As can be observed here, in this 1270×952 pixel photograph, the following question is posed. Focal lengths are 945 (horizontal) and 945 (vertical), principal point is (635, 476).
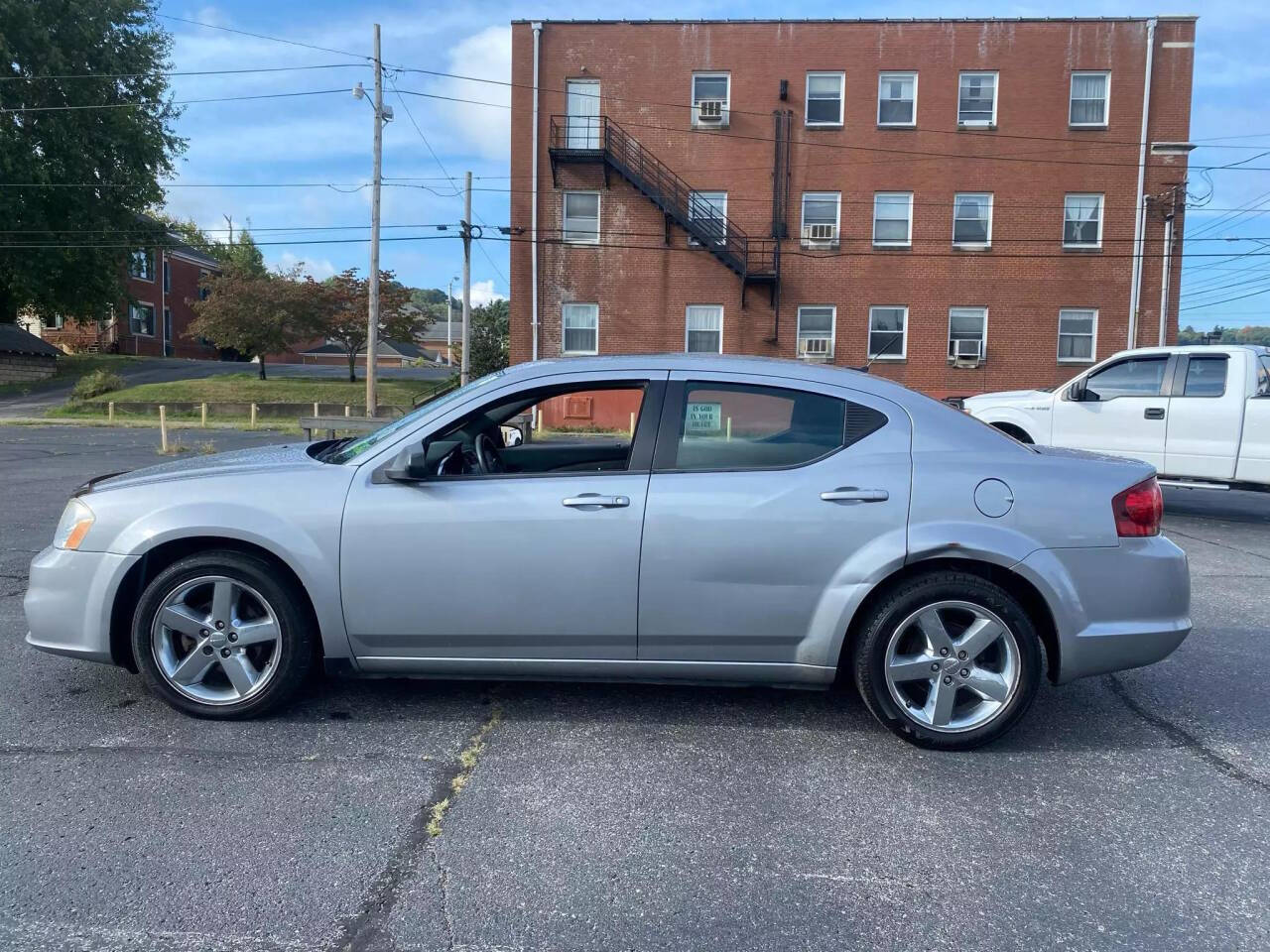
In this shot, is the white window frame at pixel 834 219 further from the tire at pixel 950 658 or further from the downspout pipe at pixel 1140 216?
the tire at pixel 950 658

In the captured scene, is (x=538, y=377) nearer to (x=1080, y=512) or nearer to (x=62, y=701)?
(x=1080, y=512)

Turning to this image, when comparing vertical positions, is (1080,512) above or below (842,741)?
above

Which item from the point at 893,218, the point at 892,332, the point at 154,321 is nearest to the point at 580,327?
the point at 892,332

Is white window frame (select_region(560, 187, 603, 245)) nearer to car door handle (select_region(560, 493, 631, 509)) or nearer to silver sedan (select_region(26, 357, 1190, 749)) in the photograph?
silver sedan (select_region(26, 357, 1190, 749))

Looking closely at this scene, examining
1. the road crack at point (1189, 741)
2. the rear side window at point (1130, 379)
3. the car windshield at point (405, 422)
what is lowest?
the road crack at point (1189, 741)

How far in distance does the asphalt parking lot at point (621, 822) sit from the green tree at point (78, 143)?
3895 cm

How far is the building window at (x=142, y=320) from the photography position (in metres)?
58.4

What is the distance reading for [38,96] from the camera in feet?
123

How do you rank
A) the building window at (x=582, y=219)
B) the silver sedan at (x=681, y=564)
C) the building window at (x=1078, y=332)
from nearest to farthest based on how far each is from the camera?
the silver sedan at (x=681, y=564) → the building window at (x=1078, y=332) → the building window at (x=582, y=219)

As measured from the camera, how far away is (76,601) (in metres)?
4.16

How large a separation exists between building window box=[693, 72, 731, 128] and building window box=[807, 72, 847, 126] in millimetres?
2386

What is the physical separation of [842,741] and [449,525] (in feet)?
6.41

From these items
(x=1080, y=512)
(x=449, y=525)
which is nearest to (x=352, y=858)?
(x=449, y=525)

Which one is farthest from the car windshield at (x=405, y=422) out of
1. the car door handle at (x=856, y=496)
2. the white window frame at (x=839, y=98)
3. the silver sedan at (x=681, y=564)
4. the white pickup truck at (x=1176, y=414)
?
the white window frame at (x=839, y=98)
